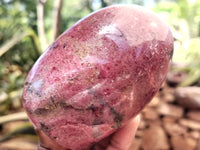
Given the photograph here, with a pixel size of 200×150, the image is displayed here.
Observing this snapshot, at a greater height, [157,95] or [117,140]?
[117,140]

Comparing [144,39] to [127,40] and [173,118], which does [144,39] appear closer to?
[127,40]

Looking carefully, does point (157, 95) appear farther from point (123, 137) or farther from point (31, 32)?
point (123, 137)

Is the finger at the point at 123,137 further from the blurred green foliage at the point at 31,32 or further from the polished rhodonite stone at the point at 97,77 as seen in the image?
the blurred green foliage at the point at 31,32

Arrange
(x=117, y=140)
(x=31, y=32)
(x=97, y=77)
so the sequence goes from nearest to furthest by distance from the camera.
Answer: (x=97, y=77), (x=117, y=140), (x=31, y=32)

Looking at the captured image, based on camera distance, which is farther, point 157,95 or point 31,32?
point 157,95

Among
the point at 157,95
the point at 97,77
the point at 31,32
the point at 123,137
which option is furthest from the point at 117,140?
the point at 157,95

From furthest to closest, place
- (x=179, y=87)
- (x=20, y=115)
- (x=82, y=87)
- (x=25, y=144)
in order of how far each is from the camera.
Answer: (x=179, y=87), (x=20, y=115), (x=25, y=144), (x=82, y=87)

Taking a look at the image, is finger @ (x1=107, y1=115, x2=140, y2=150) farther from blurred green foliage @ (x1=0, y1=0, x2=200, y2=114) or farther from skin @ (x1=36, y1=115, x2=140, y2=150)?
blurred green foliage @ (x1=0, y1=0, x2=200, y2=114)

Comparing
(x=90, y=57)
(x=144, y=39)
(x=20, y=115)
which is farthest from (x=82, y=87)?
(x=20, y=115)
